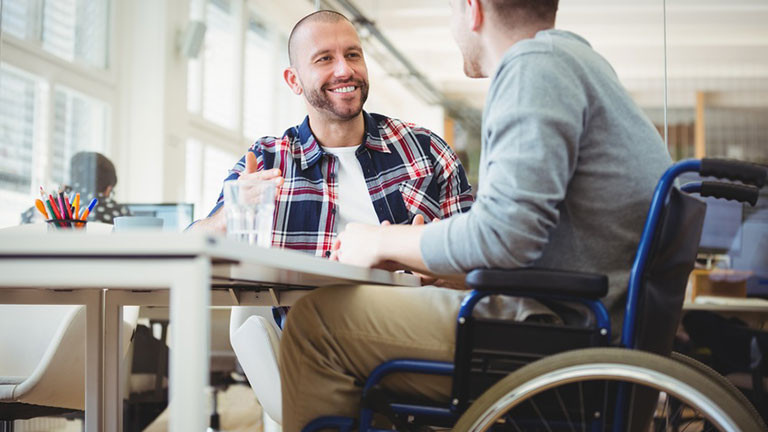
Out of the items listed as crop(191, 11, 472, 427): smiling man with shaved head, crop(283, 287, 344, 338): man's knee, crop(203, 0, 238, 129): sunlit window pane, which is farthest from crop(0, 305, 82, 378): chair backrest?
crop(203, 0, 238, 129): sunlit window pane

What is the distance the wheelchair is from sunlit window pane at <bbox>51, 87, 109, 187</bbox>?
5163mm

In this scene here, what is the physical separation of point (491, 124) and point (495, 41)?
0.90 feet

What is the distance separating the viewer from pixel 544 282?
3.65 feet

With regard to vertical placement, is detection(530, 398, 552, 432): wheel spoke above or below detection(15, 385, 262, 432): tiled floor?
above

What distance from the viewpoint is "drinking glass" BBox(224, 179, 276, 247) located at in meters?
1.32

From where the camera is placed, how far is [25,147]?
5531 millimetres

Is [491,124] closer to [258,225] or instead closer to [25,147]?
[258,225]

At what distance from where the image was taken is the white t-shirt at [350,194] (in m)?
2.12

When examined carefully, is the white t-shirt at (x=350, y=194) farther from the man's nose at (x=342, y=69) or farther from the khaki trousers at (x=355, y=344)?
the khaki trousers at (x=355, y=344)

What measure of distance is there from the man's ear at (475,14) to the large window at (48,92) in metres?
4.53

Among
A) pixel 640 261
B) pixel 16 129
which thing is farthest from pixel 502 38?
pixel 16 129

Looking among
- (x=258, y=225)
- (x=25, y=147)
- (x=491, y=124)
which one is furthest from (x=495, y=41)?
(x=25, y=147)

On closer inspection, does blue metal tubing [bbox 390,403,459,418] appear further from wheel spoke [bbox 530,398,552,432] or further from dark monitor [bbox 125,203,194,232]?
dark monitor [bbox 125,203,194,232]

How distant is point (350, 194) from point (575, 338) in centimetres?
108
